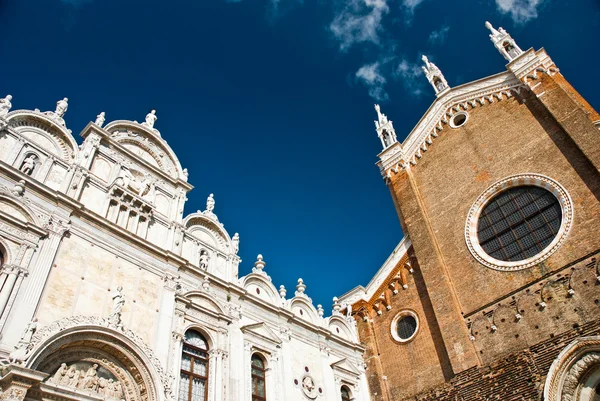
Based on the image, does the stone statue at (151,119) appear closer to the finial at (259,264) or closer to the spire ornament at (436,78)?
the finial at (259,264)

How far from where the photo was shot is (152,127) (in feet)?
57.5

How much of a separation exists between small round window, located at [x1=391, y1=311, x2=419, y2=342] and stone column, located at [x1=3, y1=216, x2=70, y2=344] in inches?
522

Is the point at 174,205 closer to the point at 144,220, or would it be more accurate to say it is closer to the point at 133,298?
the point at 144,220

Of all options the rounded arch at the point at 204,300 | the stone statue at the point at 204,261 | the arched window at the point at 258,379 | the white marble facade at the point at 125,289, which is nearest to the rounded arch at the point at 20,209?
the white marble facade at the point at 125,289

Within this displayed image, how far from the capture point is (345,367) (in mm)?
18031

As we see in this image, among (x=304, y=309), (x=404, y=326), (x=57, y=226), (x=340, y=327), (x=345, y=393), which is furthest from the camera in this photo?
(x=340, y=327)

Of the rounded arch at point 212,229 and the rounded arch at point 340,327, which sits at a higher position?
the rounded arch at point 212,229

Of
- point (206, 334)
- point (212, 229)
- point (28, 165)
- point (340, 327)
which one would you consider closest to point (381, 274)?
point (340, 327)

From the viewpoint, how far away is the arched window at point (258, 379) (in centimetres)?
1417

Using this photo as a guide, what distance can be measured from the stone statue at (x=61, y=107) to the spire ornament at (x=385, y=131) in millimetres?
15286

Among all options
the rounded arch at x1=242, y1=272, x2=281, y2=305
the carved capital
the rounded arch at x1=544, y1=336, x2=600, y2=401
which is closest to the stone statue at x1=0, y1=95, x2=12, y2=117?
the carved capital

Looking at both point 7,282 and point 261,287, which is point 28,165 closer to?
point 7,282

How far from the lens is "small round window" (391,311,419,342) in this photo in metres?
18.6

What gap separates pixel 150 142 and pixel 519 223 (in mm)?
14227
